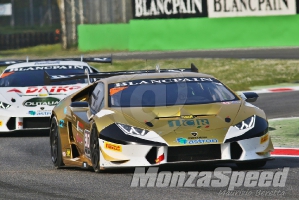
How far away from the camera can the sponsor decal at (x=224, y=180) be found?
7.47 meters

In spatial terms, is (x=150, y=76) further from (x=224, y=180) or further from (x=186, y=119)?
(x=224, y=180)

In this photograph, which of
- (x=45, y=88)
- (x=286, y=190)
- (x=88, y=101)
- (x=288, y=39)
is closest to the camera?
(x=286, y=190)

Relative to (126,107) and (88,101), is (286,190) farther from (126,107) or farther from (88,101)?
(88,101)

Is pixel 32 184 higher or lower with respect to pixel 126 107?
lower

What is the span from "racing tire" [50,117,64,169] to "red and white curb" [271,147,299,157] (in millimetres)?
2625

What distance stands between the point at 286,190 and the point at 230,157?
119 centimetres

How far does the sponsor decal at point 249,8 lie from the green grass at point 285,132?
70.2ft

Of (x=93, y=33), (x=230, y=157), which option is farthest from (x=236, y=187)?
(x=93, y=33)

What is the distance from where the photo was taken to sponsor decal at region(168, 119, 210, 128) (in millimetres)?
8703

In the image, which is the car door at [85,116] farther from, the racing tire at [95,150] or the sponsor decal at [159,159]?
the sponsor decal at [159,159]

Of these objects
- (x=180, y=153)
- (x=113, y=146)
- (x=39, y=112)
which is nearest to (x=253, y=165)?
(x=180, y=153)

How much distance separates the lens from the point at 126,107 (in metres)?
9.26

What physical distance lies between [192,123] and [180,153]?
0.38 m

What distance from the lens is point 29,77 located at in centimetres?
1537
